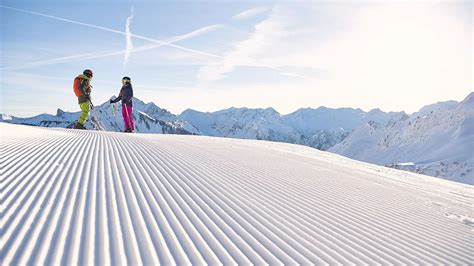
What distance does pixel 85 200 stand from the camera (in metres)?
4.91

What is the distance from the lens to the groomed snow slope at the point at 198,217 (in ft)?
12.1

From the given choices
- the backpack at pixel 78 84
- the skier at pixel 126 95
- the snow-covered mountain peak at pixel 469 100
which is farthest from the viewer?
the snow-covered mountain peak at pixel 469 100

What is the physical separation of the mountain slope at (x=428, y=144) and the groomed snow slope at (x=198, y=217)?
83183 millimetres

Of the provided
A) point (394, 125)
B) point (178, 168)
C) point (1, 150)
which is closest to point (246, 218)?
point (178, 168)

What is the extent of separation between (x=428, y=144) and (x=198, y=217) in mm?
127759

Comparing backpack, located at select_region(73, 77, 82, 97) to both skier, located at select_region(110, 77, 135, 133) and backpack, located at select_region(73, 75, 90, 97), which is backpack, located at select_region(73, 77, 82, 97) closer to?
backpack, located at select_region(73, 75, 90, 97)

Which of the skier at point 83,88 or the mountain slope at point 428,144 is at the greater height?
the skier at point 83,88

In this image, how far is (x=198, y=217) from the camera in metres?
4.93

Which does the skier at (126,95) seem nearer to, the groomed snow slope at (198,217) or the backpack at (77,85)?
the backpack at (77,85)

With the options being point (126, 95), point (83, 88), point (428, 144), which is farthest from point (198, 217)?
point (428, 144)

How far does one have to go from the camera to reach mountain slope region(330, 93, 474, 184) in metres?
88.6

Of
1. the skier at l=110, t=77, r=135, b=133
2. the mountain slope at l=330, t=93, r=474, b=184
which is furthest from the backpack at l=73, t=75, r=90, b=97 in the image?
the mountain slope at l=330, t=93, r=474, b=184

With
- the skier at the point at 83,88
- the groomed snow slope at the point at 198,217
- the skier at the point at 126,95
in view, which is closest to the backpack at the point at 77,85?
the skier at the point at 83,88

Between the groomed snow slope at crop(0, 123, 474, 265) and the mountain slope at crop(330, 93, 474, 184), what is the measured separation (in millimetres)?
83183
